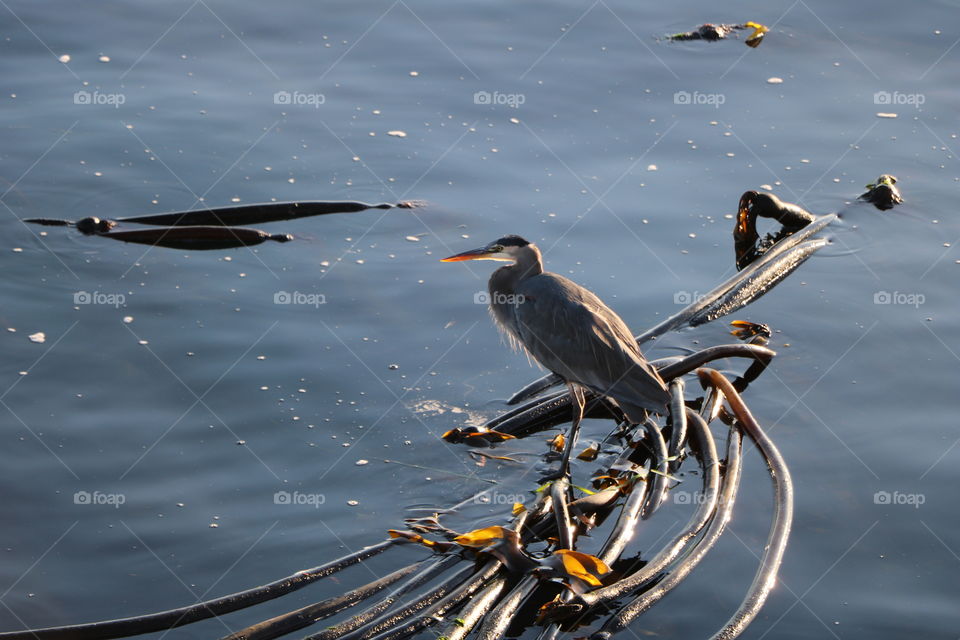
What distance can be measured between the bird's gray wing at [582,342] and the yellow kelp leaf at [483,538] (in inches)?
55.9

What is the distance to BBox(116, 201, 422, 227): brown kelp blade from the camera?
27.8 ft

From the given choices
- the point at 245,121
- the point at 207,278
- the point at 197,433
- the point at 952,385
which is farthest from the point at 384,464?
the point at 245,121

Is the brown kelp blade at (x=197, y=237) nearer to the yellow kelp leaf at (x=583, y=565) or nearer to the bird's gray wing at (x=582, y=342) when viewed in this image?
the bird's gray wing at (x=582, y=342)

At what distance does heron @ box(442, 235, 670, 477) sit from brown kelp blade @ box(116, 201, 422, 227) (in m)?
2.05

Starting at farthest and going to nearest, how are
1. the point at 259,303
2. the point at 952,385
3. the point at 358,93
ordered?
1. the point at 358,93
2. the point at 259,303
3. the point at 952,385

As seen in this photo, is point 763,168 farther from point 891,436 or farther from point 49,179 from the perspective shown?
point 49,179

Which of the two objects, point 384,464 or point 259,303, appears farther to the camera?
point 259,303

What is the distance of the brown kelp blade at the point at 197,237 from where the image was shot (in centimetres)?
838

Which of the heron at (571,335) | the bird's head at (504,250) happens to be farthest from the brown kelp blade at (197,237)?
the heron at (571,335)

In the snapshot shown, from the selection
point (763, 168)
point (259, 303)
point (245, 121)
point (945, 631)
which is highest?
point (245, 121)

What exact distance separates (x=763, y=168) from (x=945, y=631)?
5230 mm

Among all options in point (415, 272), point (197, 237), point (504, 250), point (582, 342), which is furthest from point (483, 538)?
point (197, 237)

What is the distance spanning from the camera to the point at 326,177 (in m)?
9.35

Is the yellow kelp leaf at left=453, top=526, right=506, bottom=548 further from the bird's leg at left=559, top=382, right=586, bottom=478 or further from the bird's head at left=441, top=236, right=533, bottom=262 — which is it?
the bird's head at left=441, top=236, right=533, bottom=262
